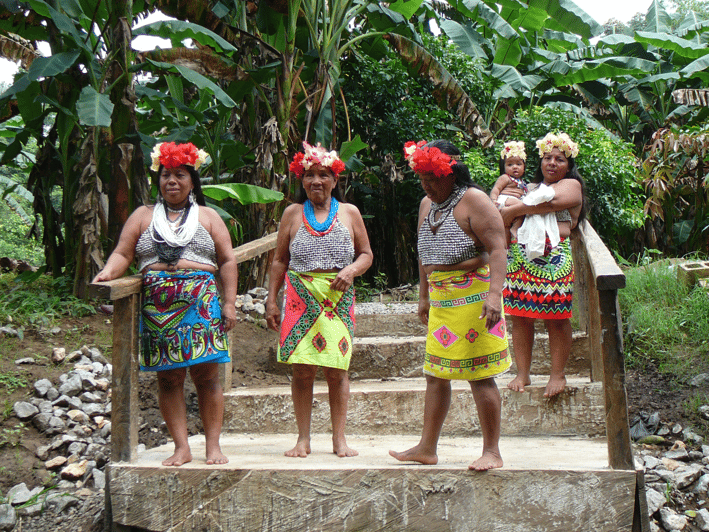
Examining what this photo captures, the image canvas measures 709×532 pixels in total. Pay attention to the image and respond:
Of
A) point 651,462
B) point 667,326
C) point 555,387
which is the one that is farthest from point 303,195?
point 667,326

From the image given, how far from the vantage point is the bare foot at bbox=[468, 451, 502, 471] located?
9.06 ft

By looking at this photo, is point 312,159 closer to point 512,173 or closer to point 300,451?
point 300,451

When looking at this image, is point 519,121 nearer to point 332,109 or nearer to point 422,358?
point 332,109

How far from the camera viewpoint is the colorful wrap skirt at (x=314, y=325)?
10.5ft

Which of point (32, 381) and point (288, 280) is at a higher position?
point (288, 280)

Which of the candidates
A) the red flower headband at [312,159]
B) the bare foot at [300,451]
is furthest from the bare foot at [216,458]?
the red flower headband at [312,159]

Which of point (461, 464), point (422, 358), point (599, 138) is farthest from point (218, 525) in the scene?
point (599, 138)

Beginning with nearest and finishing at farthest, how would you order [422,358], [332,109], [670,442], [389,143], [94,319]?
[670,442] < [422,358] < [94,319] < [332,109] < [389,143]

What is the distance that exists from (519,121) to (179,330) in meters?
6.86

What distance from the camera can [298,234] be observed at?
3326 mm

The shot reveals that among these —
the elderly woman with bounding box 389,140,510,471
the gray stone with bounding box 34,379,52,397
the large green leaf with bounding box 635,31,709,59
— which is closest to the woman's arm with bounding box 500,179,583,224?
the elderly woman with bounding box 389,140,510,471

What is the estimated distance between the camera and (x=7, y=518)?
11.4 ft

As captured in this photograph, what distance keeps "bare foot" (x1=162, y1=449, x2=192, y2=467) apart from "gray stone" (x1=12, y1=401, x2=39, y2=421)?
155 cm

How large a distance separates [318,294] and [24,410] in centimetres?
220
